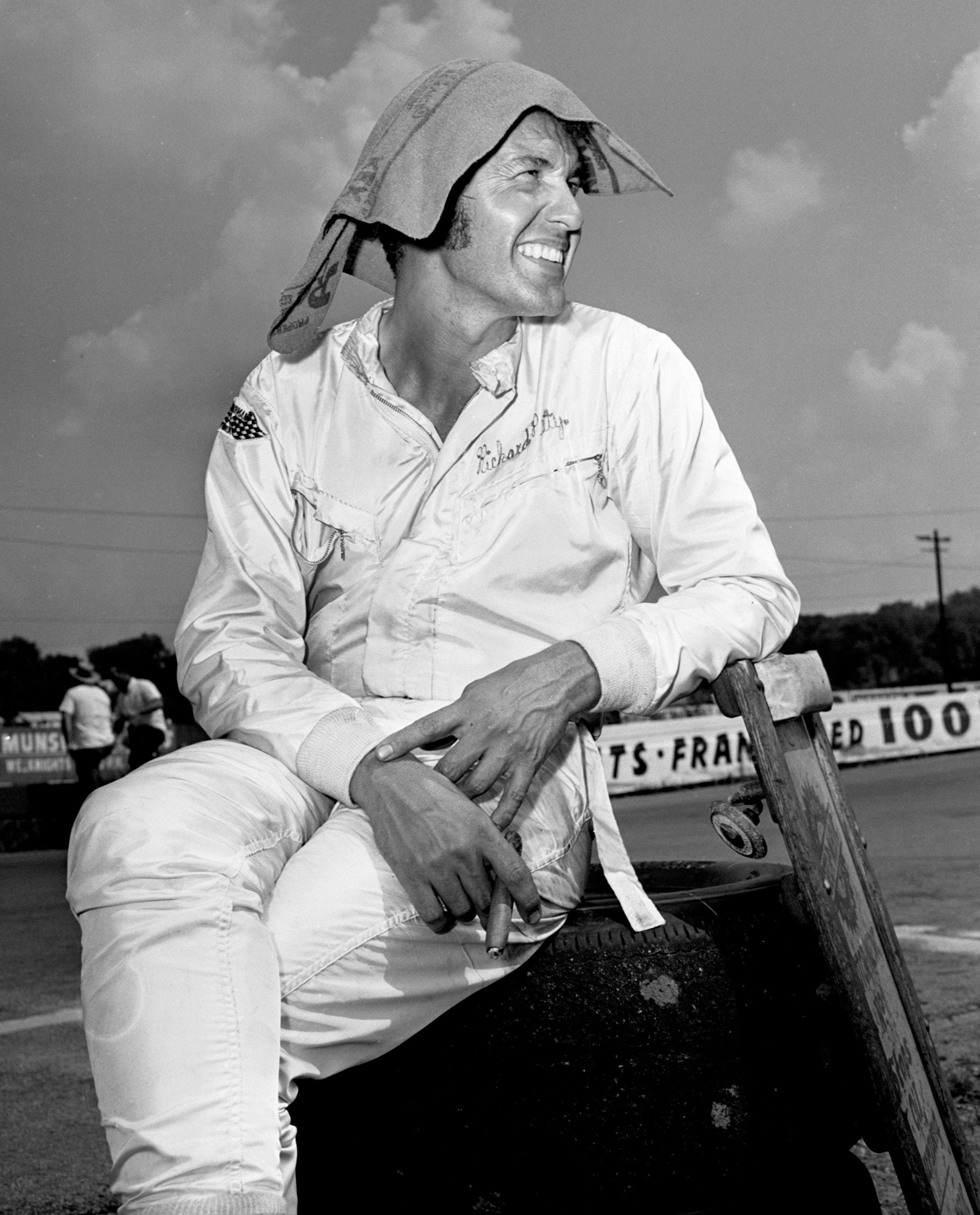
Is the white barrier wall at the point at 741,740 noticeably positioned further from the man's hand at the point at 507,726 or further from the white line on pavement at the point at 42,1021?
the man's hand at the point at 507,726

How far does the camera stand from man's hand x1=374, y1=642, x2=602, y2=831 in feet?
5.65

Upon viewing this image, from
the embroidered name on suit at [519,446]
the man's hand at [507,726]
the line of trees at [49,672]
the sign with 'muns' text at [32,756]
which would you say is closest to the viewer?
the man's hand at [507,726]

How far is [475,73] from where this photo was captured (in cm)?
212

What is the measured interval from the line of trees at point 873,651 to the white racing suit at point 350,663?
42798 millimetres

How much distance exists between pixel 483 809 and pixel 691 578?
0.50 m

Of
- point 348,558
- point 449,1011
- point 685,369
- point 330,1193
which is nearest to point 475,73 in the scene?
point 685,369

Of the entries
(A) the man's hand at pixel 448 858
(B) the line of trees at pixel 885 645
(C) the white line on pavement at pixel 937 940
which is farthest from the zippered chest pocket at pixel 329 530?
(B) the line of trees at pixel 885 645

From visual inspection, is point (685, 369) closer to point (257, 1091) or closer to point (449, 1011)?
point (449, 1011)

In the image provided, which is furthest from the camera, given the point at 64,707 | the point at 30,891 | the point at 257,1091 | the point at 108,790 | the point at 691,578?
the point at 64,707

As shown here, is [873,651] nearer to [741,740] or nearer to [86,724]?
[741,740]

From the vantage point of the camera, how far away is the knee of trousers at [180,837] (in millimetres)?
1506

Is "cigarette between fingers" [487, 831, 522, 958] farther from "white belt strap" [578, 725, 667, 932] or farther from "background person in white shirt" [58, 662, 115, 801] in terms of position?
"background person in white shirt" [58, 662, 115, 801]

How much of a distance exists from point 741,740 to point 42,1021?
1404cm

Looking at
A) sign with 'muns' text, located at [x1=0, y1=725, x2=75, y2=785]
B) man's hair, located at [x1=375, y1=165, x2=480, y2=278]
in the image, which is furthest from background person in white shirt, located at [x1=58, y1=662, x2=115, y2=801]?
man's hair, located at [x1=375, y1=165, x2=480, y2=278]
